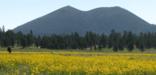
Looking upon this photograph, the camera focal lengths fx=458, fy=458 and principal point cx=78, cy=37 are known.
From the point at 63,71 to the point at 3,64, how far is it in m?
5.60

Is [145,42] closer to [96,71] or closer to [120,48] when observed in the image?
[120,48]

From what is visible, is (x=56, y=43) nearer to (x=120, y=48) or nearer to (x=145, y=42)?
(x=120, y=48)

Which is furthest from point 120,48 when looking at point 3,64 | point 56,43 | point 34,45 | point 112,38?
point 3,64

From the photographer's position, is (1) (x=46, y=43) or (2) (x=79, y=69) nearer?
(2) (x=79, y=69)

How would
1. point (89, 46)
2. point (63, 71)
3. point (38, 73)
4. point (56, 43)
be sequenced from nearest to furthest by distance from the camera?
point (38, 73), point (63, 71), point (56, 43), point (89, 46)

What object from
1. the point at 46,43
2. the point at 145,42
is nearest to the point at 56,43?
the point at 46,43

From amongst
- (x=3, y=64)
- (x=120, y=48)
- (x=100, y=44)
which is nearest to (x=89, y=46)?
(x=100, y=44)

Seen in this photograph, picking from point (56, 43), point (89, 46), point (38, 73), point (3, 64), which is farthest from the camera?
point (89, 46)

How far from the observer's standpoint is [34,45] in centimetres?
18912

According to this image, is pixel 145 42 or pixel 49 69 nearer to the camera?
pixel 49 69

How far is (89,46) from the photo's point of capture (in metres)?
185

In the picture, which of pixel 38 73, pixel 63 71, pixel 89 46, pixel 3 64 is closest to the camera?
pixel 38 73

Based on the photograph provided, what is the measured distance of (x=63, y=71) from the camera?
2128cm

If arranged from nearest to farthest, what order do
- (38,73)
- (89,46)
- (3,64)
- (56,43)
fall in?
(38,73)
(3,64)
(56,43)
(89,46)
